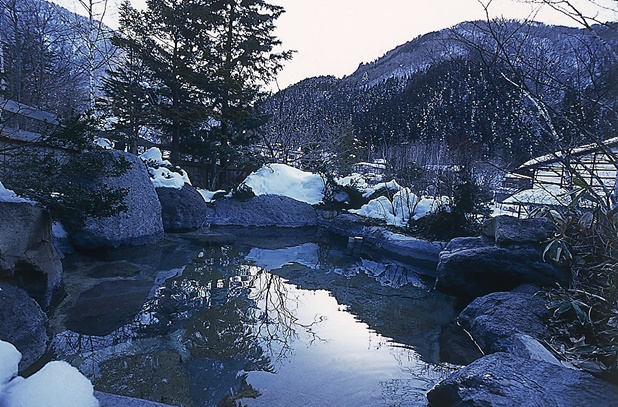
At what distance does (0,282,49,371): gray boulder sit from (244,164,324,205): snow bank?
25.8 ft

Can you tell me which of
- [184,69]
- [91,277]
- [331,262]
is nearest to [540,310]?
Result: [331,262]

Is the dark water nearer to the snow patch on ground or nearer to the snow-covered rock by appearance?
the snow-covered rock

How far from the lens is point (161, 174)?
8.44 metres

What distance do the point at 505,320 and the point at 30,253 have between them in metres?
4.32

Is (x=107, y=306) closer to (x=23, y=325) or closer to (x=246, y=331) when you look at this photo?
(x=23, y=325)

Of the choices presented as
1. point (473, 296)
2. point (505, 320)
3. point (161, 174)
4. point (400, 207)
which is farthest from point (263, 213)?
point (505, 320)

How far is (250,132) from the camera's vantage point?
1271 centimetres

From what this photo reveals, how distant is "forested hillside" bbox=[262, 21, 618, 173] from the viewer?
232 cm

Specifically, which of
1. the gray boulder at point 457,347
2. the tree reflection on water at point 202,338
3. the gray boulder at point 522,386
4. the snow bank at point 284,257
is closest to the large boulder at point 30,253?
the tree reflection on water at point 202,338

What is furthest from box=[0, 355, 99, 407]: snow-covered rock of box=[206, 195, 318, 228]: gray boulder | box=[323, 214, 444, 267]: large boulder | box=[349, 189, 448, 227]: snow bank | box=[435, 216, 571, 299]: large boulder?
box=[206, 195, 318, 228]: gray boulder

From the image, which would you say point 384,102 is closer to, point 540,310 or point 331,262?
point 331,262

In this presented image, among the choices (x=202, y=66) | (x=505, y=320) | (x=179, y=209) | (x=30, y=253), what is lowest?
(x=505, y=320)

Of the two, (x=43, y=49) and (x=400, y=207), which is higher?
(x=43, y=49)

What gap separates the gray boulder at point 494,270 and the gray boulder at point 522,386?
2.29 meters
